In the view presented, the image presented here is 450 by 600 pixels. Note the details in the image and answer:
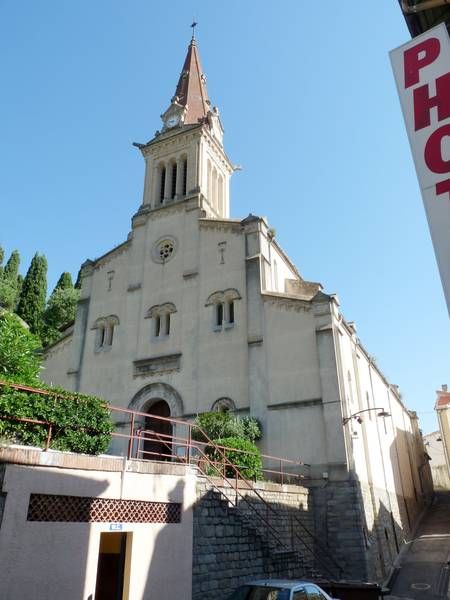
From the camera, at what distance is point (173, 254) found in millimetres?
25219

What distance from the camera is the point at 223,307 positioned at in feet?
73.5

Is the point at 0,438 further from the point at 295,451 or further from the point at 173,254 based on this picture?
the point at 173,254

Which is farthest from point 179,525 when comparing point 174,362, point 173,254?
point 173,254

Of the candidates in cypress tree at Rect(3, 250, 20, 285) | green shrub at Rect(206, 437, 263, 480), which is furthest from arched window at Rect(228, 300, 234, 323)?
cypress tree at Rect(3, 250, 20, 285)

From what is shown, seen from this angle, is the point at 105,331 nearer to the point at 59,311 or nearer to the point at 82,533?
the point at 82,533

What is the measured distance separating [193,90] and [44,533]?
31337 millimetres

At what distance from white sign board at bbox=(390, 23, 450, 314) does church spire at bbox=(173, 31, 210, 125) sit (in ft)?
81.1

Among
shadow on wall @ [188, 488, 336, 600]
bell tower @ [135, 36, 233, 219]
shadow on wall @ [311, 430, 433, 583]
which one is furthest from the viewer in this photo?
bell tower @ [135, 36, 233, 219]

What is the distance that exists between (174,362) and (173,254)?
6.07 metres

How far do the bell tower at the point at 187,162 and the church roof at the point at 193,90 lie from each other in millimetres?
89

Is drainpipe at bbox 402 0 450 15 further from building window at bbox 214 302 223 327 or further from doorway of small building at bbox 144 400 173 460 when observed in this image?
doorway of small building at bbox 144 400 173 460

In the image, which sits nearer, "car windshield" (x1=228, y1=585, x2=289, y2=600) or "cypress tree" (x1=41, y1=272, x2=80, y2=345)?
"car windshield" (x1=228, y1=585, x2=289, y2=600)

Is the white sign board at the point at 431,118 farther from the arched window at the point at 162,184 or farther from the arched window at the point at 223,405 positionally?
the arched window at the point at 162,184

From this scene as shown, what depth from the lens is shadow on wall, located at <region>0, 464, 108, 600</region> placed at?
7.89m
